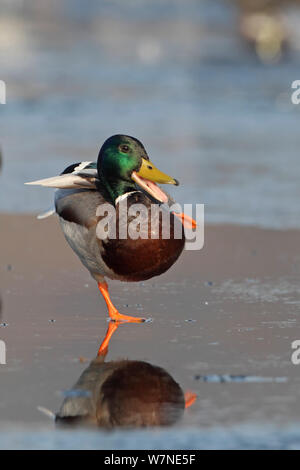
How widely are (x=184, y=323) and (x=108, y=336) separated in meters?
0.40

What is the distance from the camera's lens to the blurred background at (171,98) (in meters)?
8.56

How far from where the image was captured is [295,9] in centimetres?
2425

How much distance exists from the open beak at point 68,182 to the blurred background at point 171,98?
229cm

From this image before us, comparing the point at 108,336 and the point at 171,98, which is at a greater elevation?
the point at 171,98

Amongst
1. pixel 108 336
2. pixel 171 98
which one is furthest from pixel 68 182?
pixel 171 98

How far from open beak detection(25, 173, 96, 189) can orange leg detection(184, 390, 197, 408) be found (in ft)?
5.25

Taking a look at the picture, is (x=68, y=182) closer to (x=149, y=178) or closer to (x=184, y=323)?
(x=149, y=178)

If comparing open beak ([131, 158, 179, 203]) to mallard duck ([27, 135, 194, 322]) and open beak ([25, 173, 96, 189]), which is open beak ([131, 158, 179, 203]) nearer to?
mallard duck ([27, 135, 194, 322])

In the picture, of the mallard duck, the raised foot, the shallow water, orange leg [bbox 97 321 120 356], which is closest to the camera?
the shallow water

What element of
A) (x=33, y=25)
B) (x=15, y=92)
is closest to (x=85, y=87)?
(x=15, y=92)

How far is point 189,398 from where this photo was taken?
3795 millimetres

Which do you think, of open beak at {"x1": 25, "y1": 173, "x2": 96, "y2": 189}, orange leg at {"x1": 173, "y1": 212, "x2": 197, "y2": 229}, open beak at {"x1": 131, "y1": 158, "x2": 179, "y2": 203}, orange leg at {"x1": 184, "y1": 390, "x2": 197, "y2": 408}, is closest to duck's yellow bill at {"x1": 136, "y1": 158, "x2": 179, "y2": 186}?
open beak at {"x1": 131, "y1": 158, "x2": 179, "y2": 203}

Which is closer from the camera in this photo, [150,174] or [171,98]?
[150,174]

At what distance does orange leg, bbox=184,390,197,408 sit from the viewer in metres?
3.74
